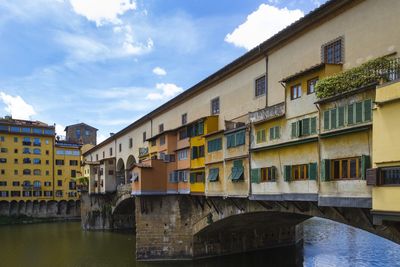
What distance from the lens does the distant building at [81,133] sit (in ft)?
338

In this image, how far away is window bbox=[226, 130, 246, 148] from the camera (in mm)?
23781

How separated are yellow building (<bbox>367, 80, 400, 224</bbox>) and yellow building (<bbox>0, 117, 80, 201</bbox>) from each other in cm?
7497

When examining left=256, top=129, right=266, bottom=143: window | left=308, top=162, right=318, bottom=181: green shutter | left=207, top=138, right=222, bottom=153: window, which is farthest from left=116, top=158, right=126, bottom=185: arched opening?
left=308, top=162, right=318, bottom=181: green shutter

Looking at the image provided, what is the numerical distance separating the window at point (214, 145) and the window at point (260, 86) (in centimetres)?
410

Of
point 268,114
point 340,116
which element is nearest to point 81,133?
point 268,114

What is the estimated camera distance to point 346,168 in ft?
52.3

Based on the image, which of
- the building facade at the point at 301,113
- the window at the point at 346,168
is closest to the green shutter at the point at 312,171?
the building facade at the point at 301,113

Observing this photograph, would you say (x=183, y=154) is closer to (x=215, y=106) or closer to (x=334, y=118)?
(x=215, y=106)

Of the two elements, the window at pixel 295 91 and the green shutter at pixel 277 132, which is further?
the green shutter at pixel 277 132

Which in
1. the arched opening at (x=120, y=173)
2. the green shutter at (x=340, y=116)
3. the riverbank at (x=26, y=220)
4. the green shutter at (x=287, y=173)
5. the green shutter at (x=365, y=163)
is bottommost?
the riverbank at (x=26, y=220)

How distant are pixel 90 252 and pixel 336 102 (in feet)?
108

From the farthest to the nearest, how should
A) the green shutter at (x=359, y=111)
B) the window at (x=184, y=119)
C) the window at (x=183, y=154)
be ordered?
the window at (x=184, y=119), the window at (x=183, y=154), the green shutter at (x=359, y=111)

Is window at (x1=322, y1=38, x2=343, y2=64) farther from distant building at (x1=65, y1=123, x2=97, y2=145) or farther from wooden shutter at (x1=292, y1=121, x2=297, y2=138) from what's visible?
distant building at (x1=65, y1=123, x2=97, y2=145)

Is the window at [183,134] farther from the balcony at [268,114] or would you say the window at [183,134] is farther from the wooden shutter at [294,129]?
the wooden shutter at [294,129]
